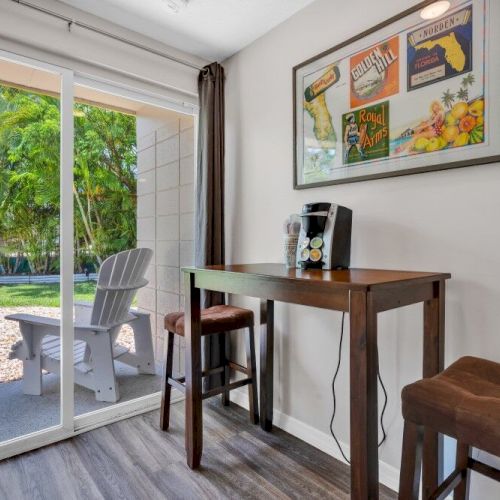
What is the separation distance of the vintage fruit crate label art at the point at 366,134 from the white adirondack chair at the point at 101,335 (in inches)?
55.9

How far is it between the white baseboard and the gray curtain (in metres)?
0.52

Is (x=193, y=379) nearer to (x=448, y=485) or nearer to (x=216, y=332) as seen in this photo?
(x=216, y=332)

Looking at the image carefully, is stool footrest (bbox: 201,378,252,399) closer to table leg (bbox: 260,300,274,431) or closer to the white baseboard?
table leg (bbox: 260,300,274,431)

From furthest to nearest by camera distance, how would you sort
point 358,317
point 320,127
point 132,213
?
1. point 132,213
2. point 320,127
3. point 358,317

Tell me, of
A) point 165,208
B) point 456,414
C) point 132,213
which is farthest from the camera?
point 165,208

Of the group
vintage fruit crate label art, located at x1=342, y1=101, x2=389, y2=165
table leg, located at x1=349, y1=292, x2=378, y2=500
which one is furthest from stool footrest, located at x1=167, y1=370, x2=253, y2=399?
vintage fruit crate label art, located at x1=342, y1=101, x2=389, y2=165

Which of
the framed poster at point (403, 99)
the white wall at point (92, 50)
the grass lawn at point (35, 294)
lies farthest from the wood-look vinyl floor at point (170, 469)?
the white wall at point (92, 50)

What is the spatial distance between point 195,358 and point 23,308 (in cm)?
101

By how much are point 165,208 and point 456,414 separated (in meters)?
2.08

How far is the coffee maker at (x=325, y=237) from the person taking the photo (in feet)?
4.93

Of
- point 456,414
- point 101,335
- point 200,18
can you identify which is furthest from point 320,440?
point 200,18

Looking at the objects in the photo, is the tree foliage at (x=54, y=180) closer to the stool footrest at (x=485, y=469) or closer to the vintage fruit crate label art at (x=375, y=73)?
the vintage fruit crate label art at (x=375, y=73)

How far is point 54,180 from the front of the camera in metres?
1.97

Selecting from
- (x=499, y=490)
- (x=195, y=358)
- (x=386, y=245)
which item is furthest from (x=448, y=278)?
(x=195, y=358)
